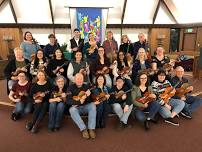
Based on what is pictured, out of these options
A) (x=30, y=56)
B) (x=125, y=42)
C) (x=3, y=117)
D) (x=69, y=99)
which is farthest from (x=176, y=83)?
(x=3, y=117)

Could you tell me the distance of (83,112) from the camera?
10.9 feet

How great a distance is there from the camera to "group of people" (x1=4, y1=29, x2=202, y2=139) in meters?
3.32

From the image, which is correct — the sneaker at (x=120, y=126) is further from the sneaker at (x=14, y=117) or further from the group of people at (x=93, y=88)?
the sneaker at (x=14, y=117)

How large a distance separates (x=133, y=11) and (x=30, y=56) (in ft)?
22.3

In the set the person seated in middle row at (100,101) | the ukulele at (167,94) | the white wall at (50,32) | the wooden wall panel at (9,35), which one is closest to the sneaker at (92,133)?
the person seated in middle row at (100,101)

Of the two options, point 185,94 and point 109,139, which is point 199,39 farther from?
point 109,139

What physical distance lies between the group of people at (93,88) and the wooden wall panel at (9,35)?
6.51 m

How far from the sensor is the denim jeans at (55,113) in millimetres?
3287

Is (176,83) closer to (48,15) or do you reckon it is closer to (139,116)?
(139,116)

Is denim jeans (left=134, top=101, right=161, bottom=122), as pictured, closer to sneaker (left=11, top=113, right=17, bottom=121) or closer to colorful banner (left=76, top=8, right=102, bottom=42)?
sneaker (left=11, top=113, right=17, bottom=121)

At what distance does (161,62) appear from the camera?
4.21m

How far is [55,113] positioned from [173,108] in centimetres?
196

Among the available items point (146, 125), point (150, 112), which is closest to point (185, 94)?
point (150, 112)

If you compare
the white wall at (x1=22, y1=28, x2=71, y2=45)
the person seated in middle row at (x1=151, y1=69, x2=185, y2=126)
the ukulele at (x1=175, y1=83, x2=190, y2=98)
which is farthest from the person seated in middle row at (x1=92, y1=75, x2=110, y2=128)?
the white wall at (x1=22, y1=28, x2=71, y2=45)
